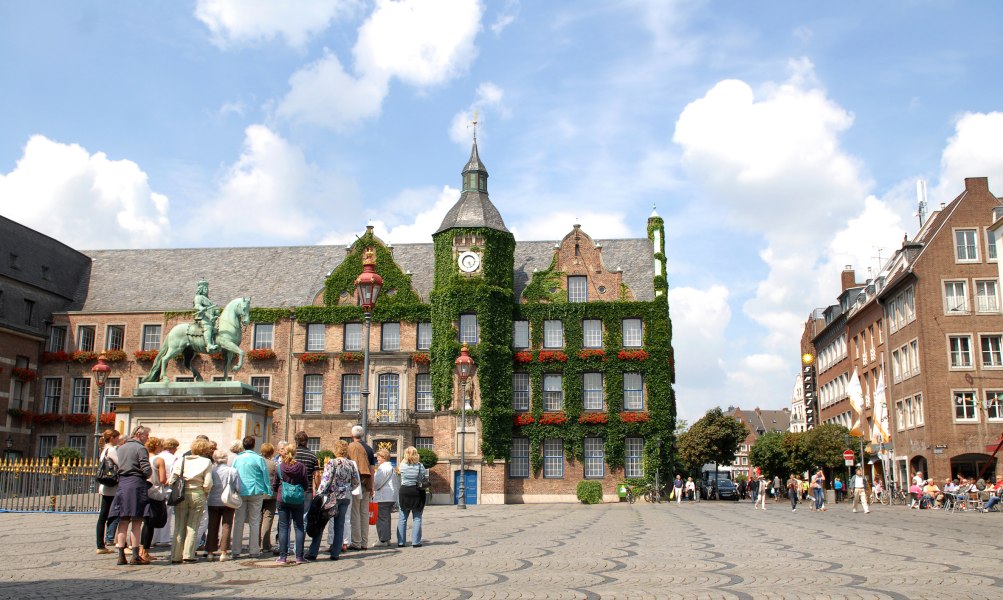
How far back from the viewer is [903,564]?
1306cm

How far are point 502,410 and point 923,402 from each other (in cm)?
2283

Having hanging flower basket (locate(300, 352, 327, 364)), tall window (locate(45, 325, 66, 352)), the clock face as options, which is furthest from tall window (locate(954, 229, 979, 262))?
tall window (locate(45, 325, 66, 352))

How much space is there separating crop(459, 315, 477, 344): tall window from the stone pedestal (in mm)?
24134

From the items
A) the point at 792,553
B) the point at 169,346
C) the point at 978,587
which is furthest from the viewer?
the point at 169,346

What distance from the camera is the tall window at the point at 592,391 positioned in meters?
51.0

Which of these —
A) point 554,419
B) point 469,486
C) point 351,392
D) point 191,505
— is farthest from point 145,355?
point 191,505

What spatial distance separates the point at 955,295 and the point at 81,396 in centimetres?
5029

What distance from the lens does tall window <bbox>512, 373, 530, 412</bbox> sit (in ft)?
168

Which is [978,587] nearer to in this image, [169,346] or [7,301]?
[169,346]

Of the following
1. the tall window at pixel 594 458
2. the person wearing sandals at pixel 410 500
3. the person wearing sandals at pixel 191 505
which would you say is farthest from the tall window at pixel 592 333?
the person wearing sandals at pixel 191 505

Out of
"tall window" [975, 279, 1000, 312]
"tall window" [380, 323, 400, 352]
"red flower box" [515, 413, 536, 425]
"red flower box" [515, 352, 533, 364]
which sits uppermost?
"tall window" [975, 279, 1000, 312]

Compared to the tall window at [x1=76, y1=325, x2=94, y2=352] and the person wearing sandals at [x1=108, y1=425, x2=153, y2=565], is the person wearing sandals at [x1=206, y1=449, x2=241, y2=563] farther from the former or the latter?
the tall window at [x1=76, y1=325, x2=94, y2=352]

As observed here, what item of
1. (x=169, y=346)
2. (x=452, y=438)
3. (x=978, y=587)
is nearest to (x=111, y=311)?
(x=452, y=438)

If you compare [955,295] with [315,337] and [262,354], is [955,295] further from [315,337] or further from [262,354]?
[262,354]
